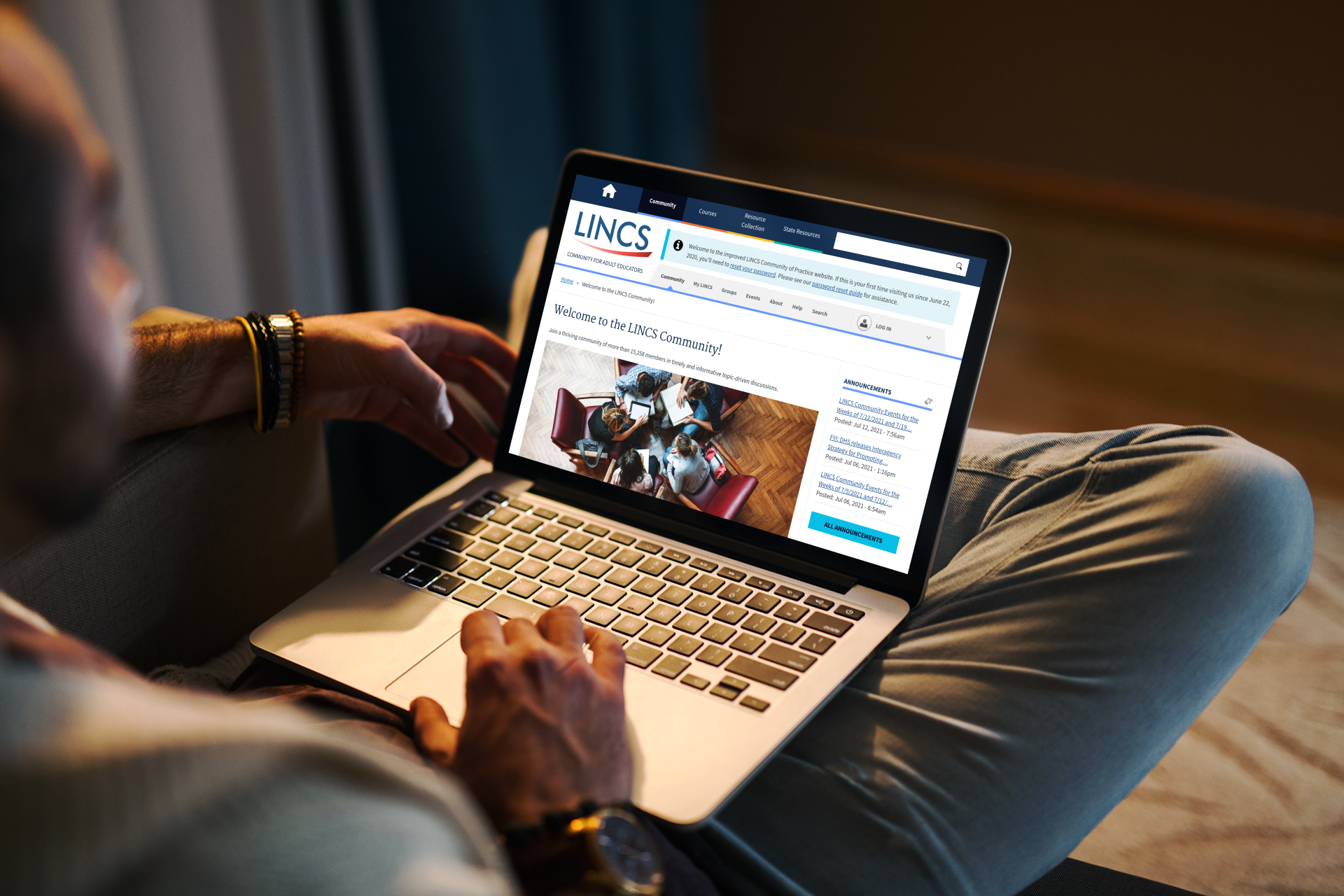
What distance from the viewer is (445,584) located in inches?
31.9

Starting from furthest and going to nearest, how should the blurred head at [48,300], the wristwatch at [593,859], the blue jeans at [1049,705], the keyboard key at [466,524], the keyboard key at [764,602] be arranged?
1. the keyboard key at [466,524]
2. the keyboard key at [764,602]
3. the blue jeans at [1049,705]
4. the wristwatch at [593,859]
5. the blurred head at [48,300]

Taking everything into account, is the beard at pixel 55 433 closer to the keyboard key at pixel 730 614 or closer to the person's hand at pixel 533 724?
the person's hand at pixel 533 724

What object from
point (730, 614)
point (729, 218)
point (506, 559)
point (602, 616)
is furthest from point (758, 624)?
point (729, 218)

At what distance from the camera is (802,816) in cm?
69

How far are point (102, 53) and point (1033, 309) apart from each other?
2366mm

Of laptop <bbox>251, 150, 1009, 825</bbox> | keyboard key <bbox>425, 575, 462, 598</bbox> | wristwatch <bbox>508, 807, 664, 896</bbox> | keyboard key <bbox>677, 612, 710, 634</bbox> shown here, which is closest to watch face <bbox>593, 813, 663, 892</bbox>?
wristwatch <bbox>508, 807, 664, 896</bbox>

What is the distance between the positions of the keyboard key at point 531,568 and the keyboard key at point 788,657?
214 mm

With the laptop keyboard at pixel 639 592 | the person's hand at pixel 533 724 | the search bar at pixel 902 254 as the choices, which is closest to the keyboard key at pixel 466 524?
the laptop keyboard at pixel 639 592

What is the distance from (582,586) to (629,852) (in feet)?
1.00

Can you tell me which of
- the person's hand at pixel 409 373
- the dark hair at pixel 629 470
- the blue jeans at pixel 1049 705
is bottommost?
the blue jeans at pixel 1049 705

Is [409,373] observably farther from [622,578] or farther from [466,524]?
[622,578]

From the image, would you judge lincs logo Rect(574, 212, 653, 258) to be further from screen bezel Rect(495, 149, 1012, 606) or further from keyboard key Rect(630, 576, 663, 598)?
keyboard key Rect(630, 576, 663, 598)

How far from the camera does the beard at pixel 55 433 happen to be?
0.41m

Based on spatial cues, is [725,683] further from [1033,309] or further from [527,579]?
[1033,309]
